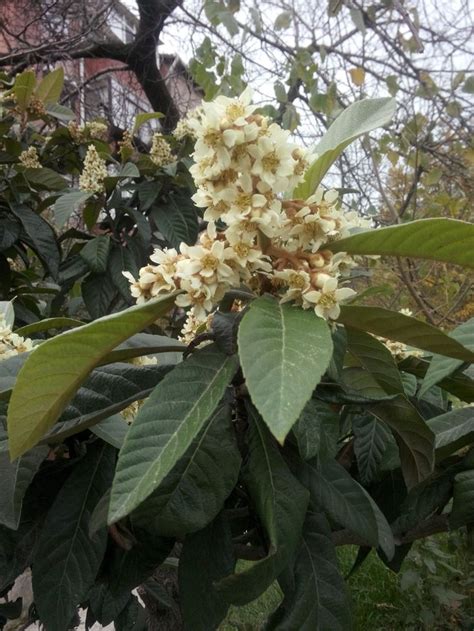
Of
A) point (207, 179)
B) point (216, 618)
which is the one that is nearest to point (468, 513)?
point (216, 618)

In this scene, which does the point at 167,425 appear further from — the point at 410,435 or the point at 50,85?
the point at 50,85

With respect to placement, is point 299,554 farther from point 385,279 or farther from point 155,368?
point 385,279

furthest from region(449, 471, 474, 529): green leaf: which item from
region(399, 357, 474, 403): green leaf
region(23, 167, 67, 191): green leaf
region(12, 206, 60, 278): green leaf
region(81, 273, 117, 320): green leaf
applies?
region(23, 167, 67, 191): green leaf

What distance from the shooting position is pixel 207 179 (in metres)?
0.74

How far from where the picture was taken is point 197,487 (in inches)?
30.4

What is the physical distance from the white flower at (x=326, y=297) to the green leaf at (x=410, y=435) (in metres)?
0.18

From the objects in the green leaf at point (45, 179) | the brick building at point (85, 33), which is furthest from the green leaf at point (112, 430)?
the brick building at point (85, 33)

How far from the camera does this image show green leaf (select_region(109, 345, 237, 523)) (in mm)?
612

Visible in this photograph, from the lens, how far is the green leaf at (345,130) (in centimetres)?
87

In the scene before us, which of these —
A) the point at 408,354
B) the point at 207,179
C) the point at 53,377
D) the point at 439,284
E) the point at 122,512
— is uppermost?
the point at 207,179

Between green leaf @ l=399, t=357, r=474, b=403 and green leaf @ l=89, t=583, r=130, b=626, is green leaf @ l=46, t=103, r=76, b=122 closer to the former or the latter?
green leaf @ l=89, t=583, r=130, b=626

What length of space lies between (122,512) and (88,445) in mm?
486

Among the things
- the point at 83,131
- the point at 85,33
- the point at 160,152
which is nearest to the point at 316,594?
the point at 160,152

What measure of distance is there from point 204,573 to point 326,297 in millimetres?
414
